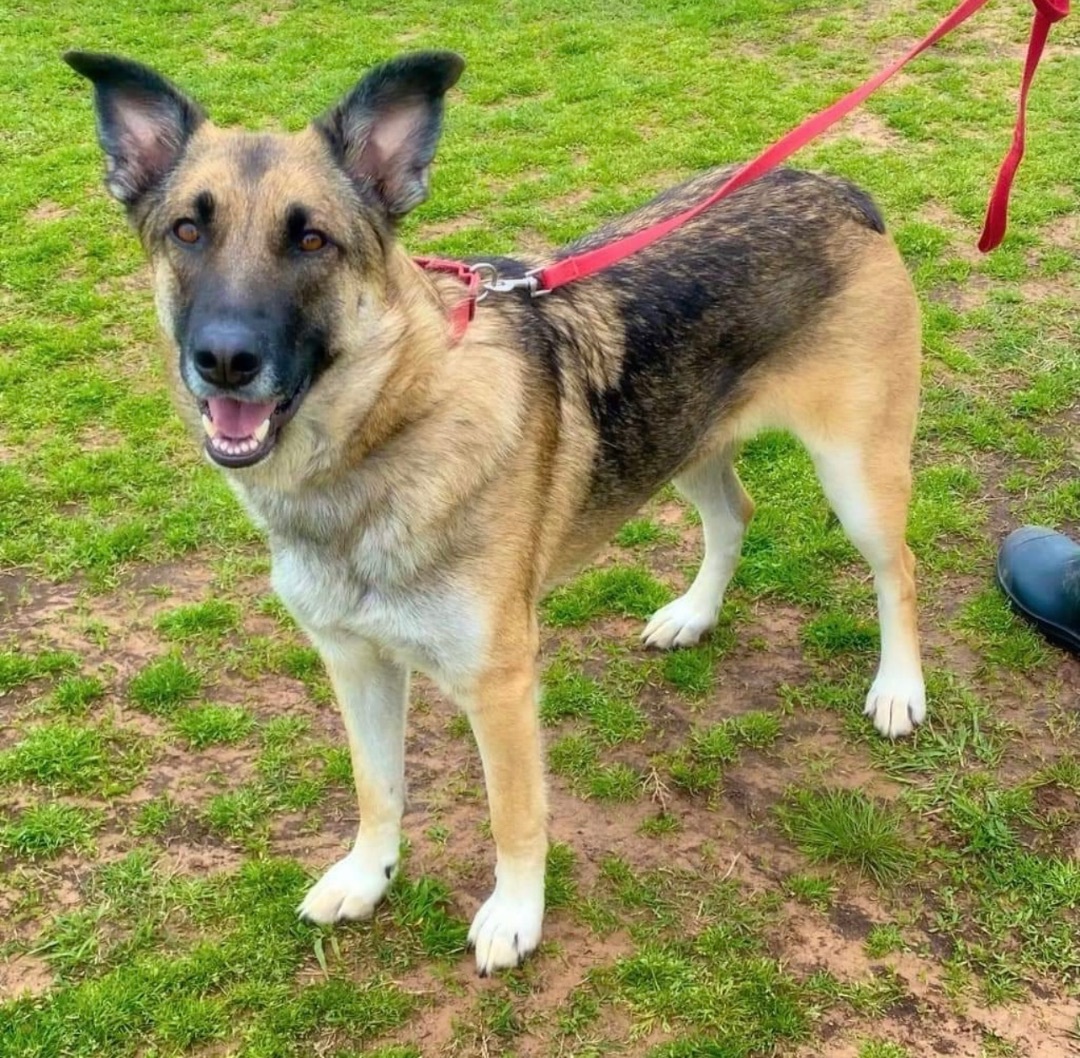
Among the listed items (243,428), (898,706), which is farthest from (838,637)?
(243,428)

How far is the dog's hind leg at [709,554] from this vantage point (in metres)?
4.56

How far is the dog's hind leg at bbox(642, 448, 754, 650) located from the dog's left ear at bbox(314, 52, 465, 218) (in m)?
1.98

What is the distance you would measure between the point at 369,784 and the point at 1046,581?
298cm

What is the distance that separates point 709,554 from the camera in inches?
182

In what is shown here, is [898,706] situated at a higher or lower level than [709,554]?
lower

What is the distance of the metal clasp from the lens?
10.9ft

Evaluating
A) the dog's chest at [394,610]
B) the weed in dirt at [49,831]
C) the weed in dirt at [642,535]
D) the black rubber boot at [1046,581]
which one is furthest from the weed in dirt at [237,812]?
the black rubber boot at [1046,581]

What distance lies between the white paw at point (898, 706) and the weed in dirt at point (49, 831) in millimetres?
2995

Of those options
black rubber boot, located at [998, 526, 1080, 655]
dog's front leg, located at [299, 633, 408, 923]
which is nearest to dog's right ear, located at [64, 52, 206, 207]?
dog's front leg, located at [299, 633, 408, 923]

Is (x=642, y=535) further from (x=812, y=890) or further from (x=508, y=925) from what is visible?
(x=508, y=925)

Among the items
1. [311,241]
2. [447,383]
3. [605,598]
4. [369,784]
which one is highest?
[311,241]

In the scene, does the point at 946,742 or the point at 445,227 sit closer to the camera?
the point at 946,742

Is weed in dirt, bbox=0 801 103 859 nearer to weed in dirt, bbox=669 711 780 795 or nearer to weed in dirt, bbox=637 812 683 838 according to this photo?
weed in dirt, bbox=637 812 683 838

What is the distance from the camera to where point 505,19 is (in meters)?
11.9
